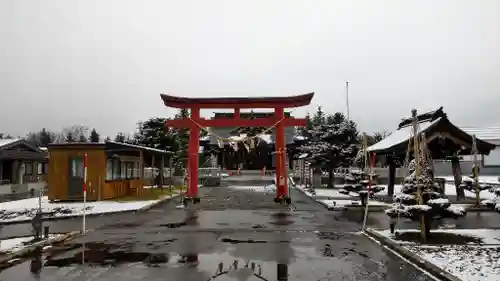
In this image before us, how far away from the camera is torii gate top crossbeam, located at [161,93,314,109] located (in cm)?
2231

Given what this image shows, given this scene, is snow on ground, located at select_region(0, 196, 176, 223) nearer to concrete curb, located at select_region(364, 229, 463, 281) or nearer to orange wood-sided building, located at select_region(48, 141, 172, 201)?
orange wood-sided building, located at select_region(48, 141, 172, 201)

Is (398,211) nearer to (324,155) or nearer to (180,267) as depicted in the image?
(180,267)

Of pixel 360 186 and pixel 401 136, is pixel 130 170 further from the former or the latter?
pixel 401 136

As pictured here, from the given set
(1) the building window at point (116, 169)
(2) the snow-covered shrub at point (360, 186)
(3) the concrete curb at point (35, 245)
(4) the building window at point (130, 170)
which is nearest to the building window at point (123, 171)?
(1) the building window at point (116, 169)

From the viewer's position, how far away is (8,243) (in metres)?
10.5

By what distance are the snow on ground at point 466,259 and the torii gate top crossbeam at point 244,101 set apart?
537 inches

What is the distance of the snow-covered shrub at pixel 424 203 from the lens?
412 inches

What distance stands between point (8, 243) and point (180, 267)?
5341 millimetres

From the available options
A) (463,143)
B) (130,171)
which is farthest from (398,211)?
(130,171)

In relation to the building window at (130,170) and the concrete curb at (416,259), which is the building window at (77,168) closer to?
the building window at (130,170)

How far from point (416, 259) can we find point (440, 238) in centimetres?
298

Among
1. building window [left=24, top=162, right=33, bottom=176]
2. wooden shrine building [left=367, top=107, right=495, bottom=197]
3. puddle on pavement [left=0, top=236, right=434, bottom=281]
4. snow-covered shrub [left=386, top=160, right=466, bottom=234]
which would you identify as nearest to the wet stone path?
puddle on pavement [left=0, top=236, right=434, bottom=281]

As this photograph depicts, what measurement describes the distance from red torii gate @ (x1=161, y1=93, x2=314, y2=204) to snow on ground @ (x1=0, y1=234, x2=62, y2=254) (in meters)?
11.0

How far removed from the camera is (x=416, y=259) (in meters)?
8.28
